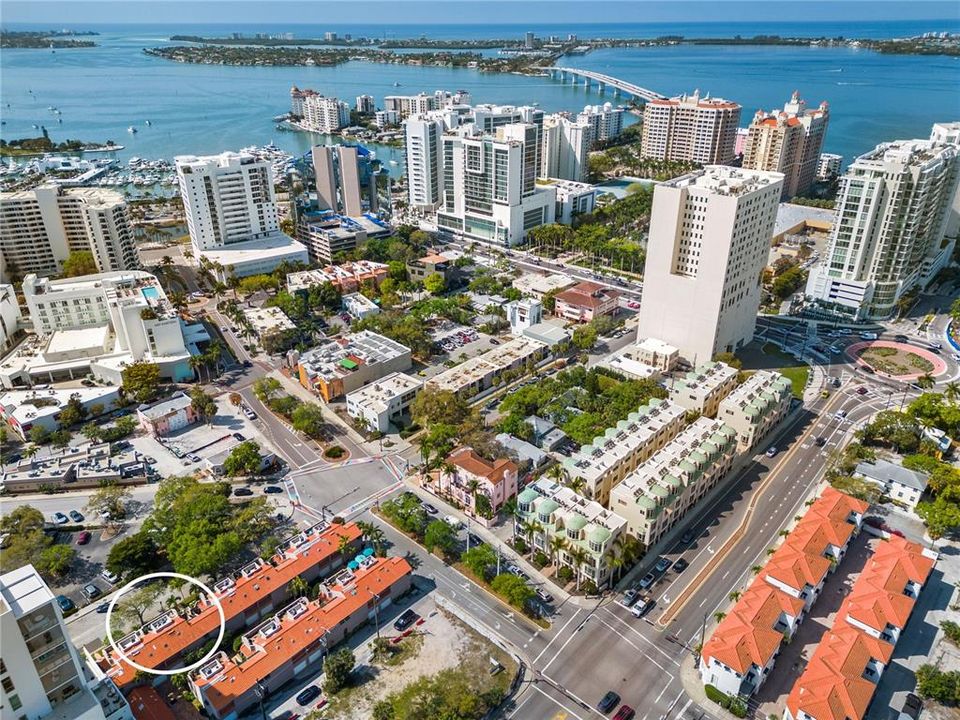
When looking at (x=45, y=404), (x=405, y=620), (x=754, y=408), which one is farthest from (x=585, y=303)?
(x=45, y=404)

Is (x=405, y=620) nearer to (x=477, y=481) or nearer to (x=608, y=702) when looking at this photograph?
(x=477, y=481)

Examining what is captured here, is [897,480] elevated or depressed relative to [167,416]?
Answer: elevated

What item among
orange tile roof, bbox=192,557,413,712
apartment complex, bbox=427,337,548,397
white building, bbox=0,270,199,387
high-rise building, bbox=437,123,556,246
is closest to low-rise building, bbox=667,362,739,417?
apartment complex, bbox=427,337,548,397

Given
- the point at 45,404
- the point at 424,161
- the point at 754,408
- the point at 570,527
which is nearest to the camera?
the point at 570,527

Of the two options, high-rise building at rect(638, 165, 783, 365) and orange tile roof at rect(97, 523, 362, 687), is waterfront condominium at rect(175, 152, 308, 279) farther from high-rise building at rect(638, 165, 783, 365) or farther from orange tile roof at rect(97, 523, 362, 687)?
orange tile roof at rect(97, 523, 362, 687)

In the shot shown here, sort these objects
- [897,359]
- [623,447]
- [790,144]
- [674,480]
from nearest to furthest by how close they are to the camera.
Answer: [674,480] → [623,447] → [897,359] → [790,144]

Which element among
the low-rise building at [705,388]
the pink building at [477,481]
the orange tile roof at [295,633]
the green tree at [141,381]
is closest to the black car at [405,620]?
the orange tile roof at [295,633]

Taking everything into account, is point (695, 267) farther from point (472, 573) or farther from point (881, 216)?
point (472, 573)
